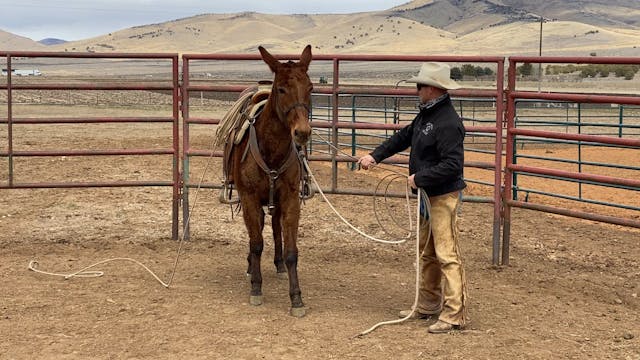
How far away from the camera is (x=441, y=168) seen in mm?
4918

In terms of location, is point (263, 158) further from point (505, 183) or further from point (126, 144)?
point (126, 144)

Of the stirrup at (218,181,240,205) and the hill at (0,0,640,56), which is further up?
the hill at (0,0,640,56)

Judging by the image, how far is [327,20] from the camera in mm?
196375

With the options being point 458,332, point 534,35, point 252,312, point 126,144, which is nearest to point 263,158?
point 252,312

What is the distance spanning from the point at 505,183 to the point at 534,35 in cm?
12003

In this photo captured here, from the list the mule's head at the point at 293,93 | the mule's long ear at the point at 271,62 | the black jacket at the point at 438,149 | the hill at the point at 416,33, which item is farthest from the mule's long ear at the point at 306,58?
the hill at the point at 416,33

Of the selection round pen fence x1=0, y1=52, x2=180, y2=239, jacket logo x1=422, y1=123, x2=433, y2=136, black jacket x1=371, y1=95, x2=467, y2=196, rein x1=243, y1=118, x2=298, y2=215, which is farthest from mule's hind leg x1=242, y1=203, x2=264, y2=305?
round pen fence x1=0, y1=52, x2=180, y2=239

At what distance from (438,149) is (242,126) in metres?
1.70

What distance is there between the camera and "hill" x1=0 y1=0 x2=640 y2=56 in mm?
111438

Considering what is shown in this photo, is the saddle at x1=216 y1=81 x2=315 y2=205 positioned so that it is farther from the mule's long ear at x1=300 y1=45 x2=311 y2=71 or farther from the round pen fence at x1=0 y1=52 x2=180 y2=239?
the round pen fence at x1=0 y1=52 x2=180 y2=239

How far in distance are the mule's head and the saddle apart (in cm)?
67

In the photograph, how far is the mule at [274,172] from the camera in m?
5.22

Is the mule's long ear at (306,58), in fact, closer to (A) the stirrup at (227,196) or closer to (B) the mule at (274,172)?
(B) the mule at (274,172)

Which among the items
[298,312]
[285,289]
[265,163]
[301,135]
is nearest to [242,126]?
[265,163]
